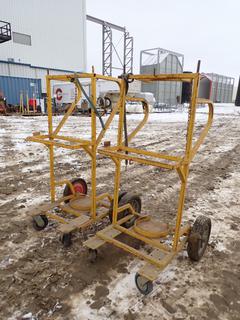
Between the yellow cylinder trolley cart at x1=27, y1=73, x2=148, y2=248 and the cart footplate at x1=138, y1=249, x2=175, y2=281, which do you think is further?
the yellow cylinder trolley cart at x1=27, y1=73, x2=148, y2=248

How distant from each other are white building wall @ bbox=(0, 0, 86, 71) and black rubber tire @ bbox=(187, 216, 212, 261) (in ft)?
81.7

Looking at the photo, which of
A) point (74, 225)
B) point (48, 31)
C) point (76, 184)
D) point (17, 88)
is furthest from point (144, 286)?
point (48, 31)

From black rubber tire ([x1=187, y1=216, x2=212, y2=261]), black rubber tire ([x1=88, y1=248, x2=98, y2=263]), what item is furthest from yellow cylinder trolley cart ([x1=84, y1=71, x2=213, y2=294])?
black rubber tire ([x1=88, y1=248, x2=98, y2=263])

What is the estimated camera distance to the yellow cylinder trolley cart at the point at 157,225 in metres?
2.23

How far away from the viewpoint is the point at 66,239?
9.54 feet

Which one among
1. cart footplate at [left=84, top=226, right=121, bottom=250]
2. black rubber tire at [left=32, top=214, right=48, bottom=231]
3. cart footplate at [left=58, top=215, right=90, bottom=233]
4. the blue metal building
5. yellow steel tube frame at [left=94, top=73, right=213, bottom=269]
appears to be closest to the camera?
yellow steel tube frame at [left=94, top=73, right=213, bottom=269]

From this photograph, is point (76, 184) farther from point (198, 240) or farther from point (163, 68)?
point (163, 68)

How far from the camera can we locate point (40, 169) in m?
5.84

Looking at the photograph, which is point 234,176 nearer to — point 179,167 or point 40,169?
point 179,167

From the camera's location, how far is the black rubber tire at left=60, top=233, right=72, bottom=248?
114 inches

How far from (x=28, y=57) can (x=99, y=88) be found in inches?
316

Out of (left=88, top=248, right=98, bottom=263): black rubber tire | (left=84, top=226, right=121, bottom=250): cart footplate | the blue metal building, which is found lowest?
(left=88, top=248, right=98, bottom=263): black rubber tire

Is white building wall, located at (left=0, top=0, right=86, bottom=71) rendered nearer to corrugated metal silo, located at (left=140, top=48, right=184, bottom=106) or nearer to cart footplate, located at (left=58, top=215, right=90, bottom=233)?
corrugated metal silo, located at (left=140, top=48, right=184, bottom=106)

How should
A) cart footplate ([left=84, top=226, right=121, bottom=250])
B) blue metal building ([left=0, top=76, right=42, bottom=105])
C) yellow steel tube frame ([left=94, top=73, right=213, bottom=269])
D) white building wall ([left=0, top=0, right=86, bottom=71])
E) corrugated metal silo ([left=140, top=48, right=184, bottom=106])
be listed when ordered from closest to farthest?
yellow steel tube frame ([left=94, top=73, right=213, bottom=269]) → cart footplate ([left=84, top=226, right=121, bottom=250]) → blue metal building ([left=0, top=76, right=42, bottom=105]) → white building wall ([left=0, top=0, right=86, bottom=71]) → corrugated metal silo ([left=140, top=48, right=184, bottom=106])
